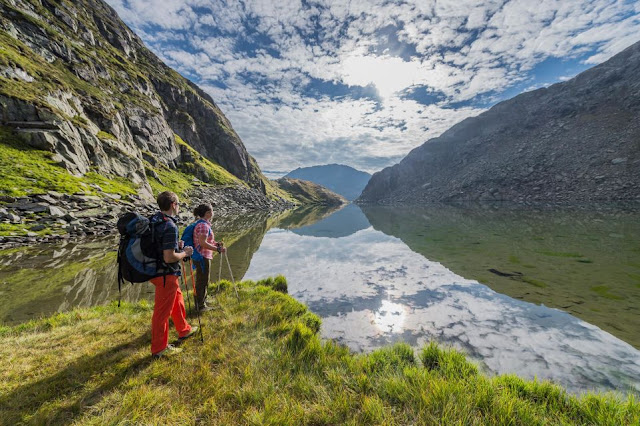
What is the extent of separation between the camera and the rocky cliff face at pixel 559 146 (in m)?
62.2

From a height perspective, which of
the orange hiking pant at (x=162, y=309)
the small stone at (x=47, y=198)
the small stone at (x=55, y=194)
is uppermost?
the small stone at (x=55, y=194)

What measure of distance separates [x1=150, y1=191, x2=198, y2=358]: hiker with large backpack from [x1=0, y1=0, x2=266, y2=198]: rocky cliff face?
147 feet

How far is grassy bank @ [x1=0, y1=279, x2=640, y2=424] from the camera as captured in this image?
10.7 ft

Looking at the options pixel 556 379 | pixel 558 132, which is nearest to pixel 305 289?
pixel 556 379

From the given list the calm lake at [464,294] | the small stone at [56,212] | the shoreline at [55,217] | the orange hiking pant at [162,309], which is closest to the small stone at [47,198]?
the shoreline at [55,217]

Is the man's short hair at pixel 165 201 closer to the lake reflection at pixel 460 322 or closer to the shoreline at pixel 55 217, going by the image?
the lake reflection at pixel 460 322

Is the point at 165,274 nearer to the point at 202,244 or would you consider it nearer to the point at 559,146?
the point at 202,244

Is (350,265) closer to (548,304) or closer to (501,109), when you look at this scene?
(548,304)

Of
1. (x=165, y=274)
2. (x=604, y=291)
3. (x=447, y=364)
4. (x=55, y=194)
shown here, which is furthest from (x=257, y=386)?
(x=55, y=194)

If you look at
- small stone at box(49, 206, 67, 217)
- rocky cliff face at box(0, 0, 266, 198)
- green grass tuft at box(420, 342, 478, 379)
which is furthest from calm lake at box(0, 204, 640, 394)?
rocky cliff face at box(0, 0, 266, 198)

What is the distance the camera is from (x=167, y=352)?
515 cm

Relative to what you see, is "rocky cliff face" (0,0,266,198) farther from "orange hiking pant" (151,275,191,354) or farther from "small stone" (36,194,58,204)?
"orange hiking pant" (151,275,191,354)

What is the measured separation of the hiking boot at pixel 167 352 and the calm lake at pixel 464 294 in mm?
3993

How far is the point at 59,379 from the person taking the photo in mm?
4211
